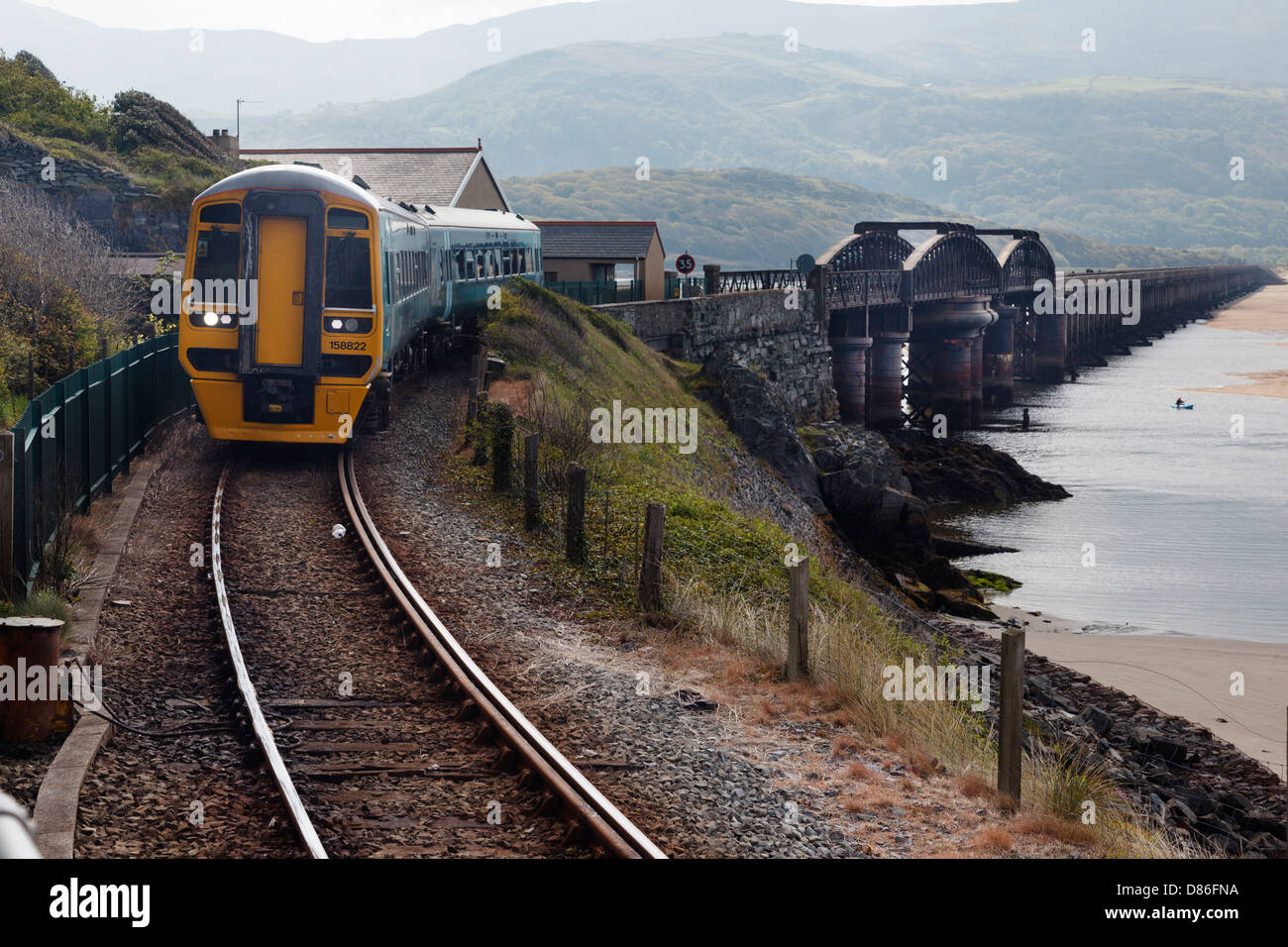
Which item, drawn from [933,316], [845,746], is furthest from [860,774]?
[933,316]

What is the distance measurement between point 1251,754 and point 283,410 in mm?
13872

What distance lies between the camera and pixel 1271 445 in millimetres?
49906

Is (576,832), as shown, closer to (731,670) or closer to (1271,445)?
(731,670)

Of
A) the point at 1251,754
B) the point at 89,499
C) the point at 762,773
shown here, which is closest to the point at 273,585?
the point at 89,499

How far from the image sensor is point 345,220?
17016 mm

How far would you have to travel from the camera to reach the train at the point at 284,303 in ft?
54.9

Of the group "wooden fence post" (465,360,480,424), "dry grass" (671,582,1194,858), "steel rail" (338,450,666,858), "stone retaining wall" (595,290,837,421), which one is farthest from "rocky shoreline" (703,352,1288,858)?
"wooden fence post" (465,360,480,424)

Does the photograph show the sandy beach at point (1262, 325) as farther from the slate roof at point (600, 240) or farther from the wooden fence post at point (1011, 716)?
the wooden fence post at point (1011, 716)

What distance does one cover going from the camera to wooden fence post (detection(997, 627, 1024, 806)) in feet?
27.4

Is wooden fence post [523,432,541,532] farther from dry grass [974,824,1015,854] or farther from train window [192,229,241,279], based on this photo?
dry grass [974,824,1015,854]

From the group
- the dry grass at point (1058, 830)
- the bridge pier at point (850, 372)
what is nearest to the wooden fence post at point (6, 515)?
the dry grass at point (1058, 830)

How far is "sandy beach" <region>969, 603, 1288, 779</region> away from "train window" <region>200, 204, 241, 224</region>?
12.8 m

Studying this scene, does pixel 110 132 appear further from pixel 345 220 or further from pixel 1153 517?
pixel 1153 517

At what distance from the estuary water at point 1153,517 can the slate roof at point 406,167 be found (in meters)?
21.5
